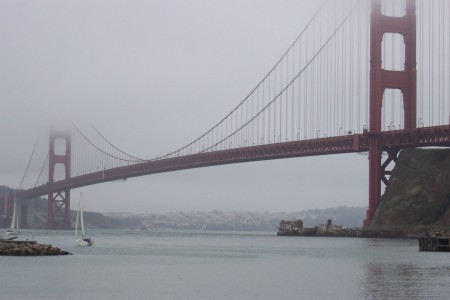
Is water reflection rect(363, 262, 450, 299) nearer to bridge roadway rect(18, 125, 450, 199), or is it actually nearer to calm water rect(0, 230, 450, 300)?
calm water rect(0, 230, 450, 300)

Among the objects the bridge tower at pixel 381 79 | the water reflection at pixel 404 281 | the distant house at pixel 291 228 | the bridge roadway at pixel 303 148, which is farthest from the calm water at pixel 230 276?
the distant house at pixel 291 228

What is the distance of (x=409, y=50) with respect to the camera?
91.3 metres

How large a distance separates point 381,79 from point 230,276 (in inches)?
1817

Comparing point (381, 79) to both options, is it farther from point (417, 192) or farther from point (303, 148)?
point (417, 192)

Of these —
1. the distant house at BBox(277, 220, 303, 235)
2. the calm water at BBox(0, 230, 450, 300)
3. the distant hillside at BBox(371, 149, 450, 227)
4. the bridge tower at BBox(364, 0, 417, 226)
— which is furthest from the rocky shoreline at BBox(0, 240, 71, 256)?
the distant house at BBox(277, 220, 303, 235)

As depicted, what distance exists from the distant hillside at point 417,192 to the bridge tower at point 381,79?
1564 millimetres

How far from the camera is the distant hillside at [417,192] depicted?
289ft

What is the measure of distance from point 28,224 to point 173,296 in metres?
117

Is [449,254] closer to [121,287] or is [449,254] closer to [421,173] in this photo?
[421,173]

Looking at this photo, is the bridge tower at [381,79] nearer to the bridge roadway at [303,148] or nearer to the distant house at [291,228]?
the bridge roadway at [303,148]

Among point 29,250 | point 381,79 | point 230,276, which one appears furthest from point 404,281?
point 381,79

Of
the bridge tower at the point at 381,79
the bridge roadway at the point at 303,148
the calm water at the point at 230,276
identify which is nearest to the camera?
the calm water at the point at 230,276

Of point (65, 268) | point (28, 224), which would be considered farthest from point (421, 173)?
point (28, 224)

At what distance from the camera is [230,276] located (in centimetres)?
4759
